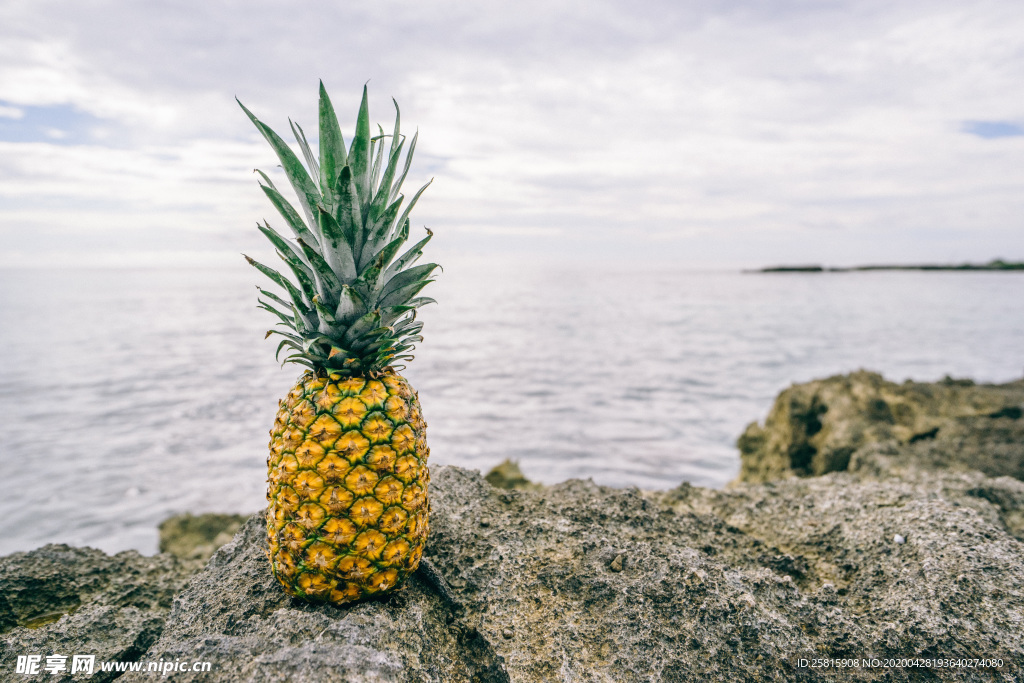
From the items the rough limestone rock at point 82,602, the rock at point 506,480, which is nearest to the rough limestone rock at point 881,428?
the rock at point 506,480

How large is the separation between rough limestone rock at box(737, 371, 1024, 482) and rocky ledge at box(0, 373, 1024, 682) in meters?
2.04

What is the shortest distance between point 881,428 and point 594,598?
521 centimetres

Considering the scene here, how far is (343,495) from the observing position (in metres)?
2.39

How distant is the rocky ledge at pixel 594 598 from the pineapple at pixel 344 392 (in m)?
0.27

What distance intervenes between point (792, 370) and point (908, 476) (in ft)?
46.9

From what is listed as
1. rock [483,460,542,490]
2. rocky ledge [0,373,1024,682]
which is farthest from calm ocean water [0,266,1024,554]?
rocky ledge [0,373,1024,682]

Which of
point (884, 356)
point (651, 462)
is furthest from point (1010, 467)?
point (884, 356)

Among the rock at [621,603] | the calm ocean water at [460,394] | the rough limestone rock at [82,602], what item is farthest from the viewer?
the calm ocean water at [460,394]

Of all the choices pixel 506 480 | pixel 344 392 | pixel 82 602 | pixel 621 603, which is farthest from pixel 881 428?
pixel 82 602

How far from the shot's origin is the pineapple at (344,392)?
2389 mm

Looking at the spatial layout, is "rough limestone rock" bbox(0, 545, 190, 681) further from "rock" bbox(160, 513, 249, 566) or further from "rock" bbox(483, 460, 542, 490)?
"rock" bbox(160, 513, 249, 566)

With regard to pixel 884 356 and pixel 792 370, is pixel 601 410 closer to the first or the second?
pixel 792 370

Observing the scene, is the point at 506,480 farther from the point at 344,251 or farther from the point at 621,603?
the point at 344,251

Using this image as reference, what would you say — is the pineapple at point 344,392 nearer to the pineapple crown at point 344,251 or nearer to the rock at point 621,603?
the pineapple crown at point 344,251
